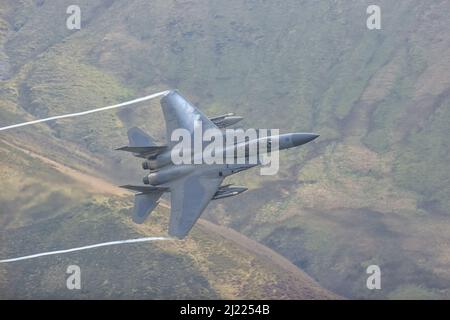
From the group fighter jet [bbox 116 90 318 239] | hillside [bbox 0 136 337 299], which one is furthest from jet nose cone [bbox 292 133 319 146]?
hillside [bbox 0 136 337 299]

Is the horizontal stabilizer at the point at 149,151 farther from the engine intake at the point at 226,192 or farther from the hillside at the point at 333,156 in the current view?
the hillside at the point at 333,156

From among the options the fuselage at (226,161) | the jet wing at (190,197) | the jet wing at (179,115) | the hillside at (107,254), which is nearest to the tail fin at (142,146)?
the fuselage at (226,161)

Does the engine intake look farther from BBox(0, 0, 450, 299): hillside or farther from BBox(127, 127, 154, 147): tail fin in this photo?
BBox(0, 0, 450, 299): hillside

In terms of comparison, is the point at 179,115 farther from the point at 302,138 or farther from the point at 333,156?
the point at 333,156

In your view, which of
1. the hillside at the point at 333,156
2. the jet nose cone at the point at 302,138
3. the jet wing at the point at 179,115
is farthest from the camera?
the hillside at the point at 333,156
